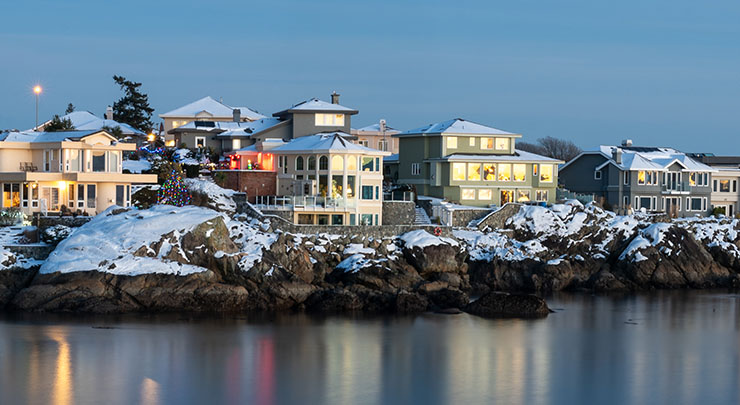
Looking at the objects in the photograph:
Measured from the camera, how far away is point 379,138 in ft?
279

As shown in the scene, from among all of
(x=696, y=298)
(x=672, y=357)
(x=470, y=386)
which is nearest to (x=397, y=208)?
(x=696, y=298)

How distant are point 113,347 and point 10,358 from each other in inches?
138

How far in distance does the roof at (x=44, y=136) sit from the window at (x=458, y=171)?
2230cm

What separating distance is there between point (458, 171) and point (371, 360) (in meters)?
32.3

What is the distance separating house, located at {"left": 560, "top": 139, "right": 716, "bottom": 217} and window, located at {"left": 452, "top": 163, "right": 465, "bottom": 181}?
475 inches

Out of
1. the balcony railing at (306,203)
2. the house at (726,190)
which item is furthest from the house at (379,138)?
the balcony railing at (306,203)

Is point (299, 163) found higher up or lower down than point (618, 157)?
lower down

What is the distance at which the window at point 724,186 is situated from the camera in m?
82.4

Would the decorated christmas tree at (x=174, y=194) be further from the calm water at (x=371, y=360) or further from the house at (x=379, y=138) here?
the house at (x=379, y=138)

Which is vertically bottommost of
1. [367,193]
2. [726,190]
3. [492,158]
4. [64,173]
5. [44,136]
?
[367,193]

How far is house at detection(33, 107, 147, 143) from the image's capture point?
288ft

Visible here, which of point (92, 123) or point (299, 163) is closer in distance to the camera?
point (299, 163)

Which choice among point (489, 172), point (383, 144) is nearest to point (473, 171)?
point (489, 172)

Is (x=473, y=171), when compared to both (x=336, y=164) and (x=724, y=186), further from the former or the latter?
(x=724, y=186)
